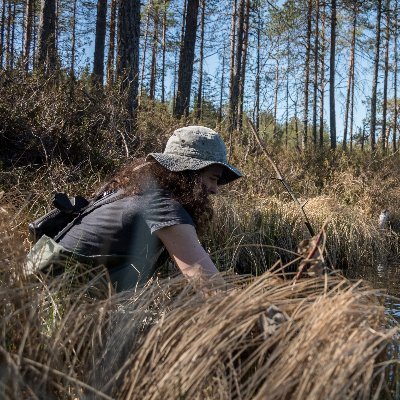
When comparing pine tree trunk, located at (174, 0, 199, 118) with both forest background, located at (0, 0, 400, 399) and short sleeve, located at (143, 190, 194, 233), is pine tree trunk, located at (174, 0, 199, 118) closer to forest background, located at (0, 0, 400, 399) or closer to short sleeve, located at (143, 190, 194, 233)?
forest background, located at (0, 0, 400, 399)

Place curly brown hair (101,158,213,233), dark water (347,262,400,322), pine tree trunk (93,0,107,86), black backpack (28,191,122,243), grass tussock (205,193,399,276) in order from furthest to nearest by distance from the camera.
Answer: pine tree trunk (93,0,107,86) < grass tussock (205,193,399,276) < dark water (347,262,400,322) < black backpack (28,191,122,243) < curly brown hair (101,158,213,233)

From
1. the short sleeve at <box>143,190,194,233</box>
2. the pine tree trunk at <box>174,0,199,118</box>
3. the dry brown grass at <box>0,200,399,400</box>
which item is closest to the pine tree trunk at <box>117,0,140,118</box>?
the pine tree trunk at <box>174,0,199,118</box>

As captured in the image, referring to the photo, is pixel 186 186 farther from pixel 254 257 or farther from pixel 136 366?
pixel 254 257

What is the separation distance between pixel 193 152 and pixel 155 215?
1.34ft

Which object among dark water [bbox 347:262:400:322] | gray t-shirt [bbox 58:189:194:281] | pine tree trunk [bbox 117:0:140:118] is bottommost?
dark water [bbox 347:262:400:322]

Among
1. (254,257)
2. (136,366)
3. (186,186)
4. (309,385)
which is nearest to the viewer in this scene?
(309,385)

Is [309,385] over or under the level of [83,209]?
under

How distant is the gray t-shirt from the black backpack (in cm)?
3

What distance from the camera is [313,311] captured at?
1.66 m

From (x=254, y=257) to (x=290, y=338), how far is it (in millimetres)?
3996

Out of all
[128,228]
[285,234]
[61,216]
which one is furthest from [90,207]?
[285,234]

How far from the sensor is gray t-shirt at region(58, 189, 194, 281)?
7.79ft

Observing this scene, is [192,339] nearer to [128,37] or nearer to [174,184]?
[174,184]

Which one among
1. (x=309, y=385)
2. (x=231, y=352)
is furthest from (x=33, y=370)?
(x=309, y=385)
